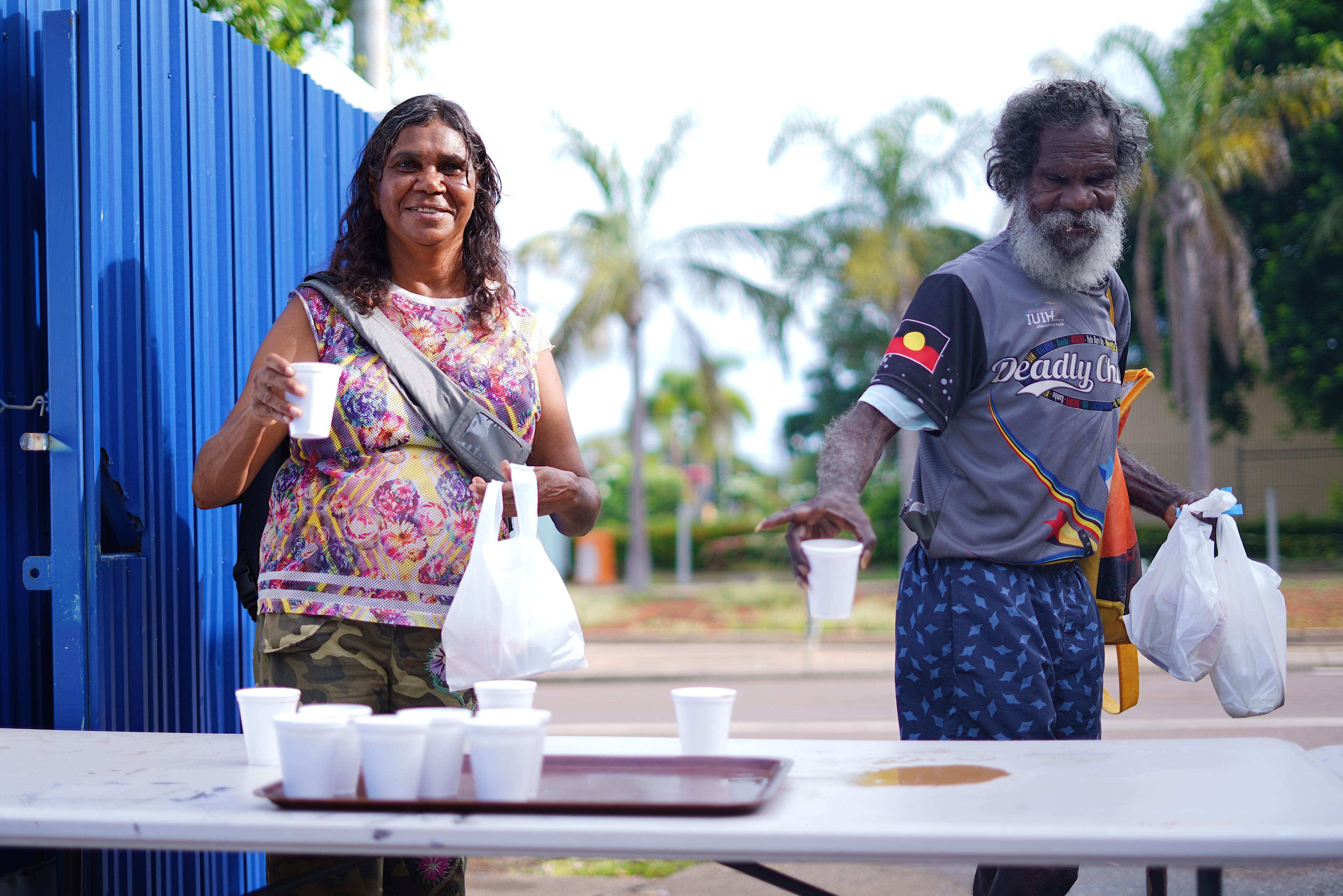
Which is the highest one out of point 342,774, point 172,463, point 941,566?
point 172,463

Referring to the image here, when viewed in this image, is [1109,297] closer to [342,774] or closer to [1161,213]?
[342,774]

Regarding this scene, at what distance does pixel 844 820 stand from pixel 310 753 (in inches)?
27.5

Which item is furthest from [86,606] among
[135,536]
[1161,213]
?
[1161,213]

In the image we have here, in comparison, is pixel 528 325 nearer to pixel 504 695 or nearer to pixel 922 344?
pixel 922 344

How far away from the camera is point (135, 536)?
9.09 feet

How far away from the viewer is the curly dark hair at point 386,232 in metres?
2.46

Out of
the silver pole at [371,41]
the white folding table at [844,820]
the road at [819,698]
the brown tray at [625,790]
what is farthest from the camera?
the road at [819,698]

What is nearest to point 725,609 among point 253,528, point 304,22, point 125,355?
point 304,22

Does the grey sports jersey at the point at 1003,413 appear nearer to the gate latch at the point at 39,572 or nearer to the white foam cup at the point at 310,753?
the white foam cup at the point at 310,753

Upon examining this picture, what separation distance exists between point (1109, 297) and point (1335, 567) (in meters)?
18.0

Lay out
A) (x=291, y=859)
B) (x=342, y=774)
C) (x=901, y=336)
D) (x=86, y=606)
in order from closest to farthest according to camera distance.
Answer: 1. (x=342, y=774)
2. (x=291, y=859)
3. (x=901, y=336)
4. (x=86, y=606)

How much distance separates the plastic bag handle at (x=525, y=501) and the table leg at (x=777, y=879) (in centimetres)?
66

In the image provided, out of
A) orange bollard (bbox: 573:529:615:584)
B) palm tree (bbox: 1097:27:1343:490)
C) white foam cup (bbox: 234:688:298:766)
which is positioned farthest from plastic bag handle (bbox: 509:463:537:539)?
orange bollard (bbox: 573:529:615:584)

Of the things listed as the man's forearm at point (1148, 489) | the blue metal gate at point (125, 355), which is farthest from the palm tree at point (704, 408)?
the man's forearm at point (1148, 489)
